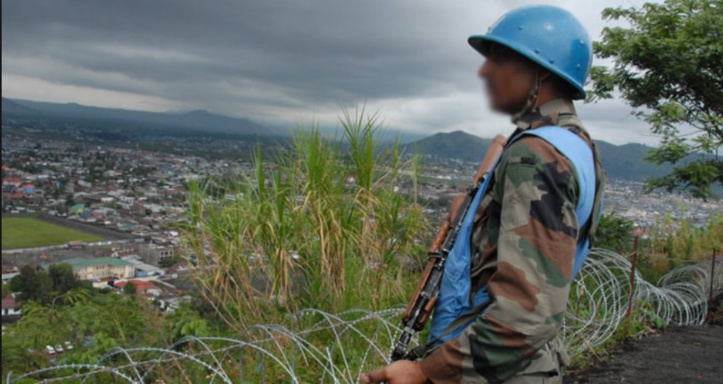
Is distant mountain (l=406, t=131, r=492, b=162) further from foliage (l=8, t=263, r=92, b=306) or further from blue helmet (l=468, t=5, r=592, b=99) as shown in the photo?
blue helmet (l=468, t=5, r=592, b=99)

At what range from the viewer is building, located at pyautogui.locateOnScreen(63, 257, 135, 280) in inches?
305

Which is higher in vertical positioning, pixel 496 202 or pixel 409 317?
pixel 496 202

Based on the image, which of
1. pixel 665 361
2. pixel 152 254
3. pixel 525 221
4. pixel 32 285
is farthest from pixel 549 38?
pixel 152 254

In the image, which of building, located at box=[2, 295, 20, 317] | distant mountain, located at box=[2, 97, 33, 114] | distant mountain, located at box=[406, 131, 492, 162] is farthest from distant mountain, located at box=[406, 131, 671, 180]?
distant mountain, located at box=[2, 97, 33, 114]

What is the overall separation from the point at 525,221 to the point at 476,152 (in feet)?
23.9

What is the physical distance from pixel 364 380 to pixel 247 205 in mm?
3442

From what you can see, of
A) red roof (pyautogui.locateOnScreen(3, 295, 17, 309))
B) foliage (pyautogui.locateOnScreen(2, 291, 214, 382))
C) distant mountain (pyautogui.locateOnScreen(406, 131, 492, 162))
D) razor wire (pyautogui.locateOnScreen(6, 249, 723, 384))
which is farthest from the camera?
distant mountain (pyautogui.locateOnScreen(406, 131, 492, 162))

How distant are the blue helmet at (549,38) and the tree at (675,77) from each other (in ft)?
22.4

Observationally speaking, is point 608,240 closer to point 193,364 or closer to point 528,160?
point 193,364

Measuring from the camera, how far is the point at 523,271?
1255mm

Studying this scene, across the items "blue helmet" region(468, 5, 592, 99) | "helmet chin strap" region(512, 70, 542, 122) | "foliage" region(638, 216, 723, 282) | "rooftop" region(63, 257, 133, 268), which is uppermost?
"blue helmet" region(468, 5, 592, 99)

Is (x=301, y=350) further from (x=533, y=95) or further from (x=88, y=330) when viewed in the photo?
(x=88, y=330)

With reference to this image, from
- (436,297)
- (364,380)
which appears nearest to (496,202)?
(436,297)

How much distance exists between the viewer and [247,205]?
483 centimetres
